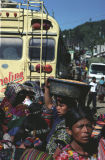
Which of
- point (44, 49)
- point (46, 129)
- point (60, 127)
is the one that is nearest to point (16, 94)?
point (46, 129)

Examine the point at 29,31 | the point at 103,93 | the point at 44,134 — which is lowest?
the point at 103,93

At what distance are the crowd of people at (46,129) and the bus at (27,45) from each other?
2.48 m

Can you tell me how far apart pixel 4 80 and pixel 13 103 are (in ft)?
11.3

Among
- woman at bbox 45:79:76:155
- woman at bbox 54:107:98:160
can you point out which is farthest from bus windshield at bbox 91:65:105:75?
woman at bbox 54:107:98:160

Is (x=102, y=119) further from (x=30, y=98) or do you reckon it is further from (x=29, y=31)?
(x=29, y=31)

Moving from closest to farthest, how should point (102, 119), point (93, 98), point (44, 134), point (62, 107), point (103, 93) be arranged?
point (102, 119), point (62, 107), point (44, 134), point (93, 98), point (103, 93)

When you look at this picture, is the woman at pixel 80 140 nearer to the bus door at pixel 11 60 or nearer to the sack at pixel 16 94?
the sack at pixel 16 94

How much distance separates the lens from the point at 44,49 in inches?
338

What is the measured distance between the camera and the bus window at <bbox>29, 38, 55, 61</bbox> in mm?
8586

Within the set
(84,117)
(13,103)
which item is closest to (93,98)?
(13,103)

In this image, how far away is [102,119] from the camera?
3316 millimetres

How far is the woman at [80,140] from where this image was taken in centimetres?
285

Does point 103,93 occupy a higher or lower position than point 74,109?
lower

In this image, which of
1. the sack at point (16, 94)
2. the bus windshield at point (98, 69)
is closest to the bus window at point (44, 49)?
the sack at point (16, 94)
